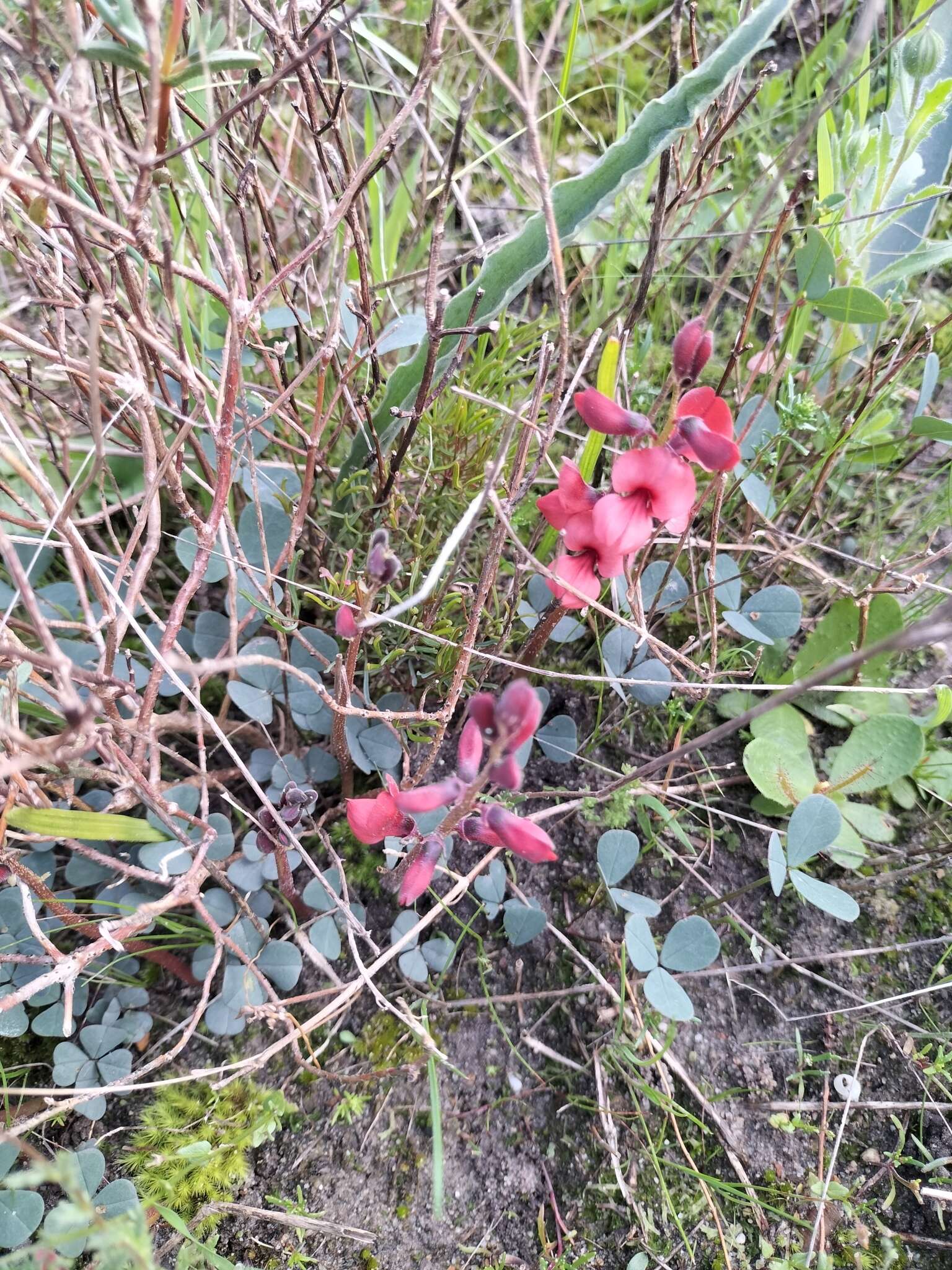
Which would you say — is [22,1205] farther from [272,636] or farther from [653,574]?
[653,574]

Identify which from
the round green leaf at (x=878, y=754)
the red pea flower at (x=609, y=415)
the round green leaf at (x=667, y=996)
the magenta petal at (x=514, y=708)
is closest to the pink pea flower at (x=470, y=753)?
the magenta petal at (x=514, y=708)

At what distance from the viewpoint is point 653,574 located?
4.54 feet

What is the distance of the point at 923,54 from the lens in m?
1.22

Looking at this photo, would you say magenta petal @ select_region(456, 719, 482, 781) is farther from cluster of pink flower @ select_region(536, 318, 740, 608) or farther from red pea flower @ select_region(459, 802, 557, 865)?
cluster of pink flower @ select_region(536, 318, 740, 608)

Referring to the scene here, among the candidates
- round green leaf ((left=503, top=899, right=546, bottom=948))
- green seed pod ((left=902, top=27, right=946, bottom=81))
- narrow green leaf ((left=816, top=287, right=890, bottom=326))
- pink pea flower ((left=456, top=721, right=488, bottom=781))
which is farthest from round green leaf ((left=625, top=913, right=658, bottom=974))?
green seed pod ((left=902, top=27, right=946, bottom=81))

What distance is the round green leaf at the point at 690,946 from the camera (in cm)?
112

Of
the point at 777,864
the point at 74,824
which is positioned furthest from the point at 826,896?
the point at 74,824

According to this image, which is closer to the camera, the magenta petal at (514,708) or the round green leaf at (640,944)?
the magenta petal at (514,708)

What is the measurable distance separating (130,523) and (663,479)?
1102 millimetres

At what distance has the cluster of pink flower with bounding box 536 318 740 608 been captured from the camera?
91cm

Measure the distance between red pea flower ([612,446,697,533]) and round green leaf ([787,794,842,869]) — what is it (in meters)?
0.47

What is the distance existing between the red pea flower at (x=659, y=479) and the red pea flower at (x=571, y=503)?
0.17ft

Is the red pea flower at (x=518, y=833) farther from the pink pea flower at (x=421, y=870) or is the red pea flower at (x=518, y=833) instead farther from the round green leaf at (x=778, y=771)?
the round green leaf at (x=778, y=771)

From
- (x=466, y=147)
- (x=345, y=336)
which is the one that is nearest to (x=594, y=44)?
(x=466, y=147)
